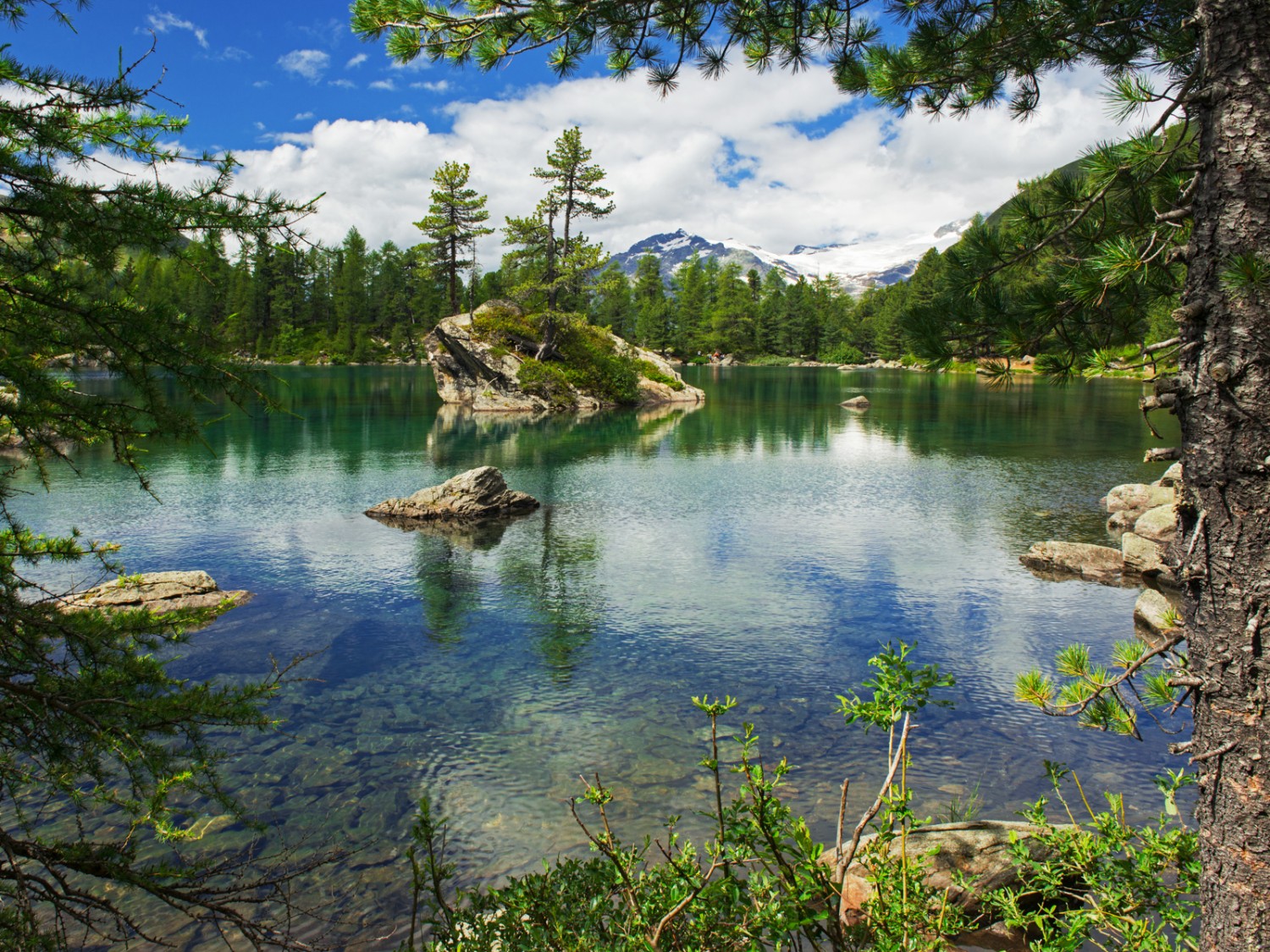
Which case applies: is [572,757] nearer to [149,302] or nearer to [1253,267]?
[149,302]

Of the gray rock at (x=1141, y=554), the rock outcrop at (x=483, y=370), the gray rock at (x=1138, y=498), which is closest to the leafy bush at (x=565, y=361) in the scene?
the rock outcrop at (x=483, y=370)

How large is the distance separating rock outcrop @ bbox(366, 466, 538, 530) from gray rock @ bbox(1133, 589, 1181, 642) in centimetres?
1391

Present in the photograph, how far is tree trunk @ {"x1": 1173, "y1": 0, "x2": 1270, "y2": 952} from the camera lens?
3746 mm

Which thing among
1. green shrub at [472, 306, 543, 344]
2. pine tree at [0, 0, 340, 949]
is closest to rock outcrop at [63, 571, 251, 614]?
pine tree at [0, 0, 340, 949]

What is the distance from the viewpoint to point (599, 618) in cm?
1338

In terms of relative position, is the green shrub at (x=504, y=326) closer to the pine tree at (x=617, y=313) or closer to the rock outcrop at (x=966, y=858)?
the rock outcrop at (x=966, y=858)

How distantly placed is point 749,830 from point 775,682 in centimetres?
706

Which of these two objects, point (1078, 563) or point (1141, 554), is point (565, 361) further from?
point (1141, 554)

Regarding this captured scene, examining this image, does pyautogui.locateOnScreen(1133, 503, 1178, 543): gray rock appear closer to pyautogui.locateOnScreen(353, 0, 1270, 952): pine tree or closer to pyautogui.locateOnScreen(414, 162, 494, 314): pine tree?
pyautogui.locateOnScreen(353, 0, 1270, 952): pine tree

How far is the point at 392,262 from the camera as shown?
111188 millimetres

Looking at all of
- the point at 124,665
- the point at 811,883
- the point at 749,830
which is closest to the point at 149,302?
the point at 124,665

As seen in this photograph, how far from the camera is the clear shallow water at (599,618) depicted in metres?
8.27

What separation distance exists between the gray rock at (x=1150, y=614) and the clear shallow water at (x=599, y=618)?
31cm

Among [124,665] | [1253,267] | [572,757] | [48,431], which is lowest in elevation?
[572,757]
